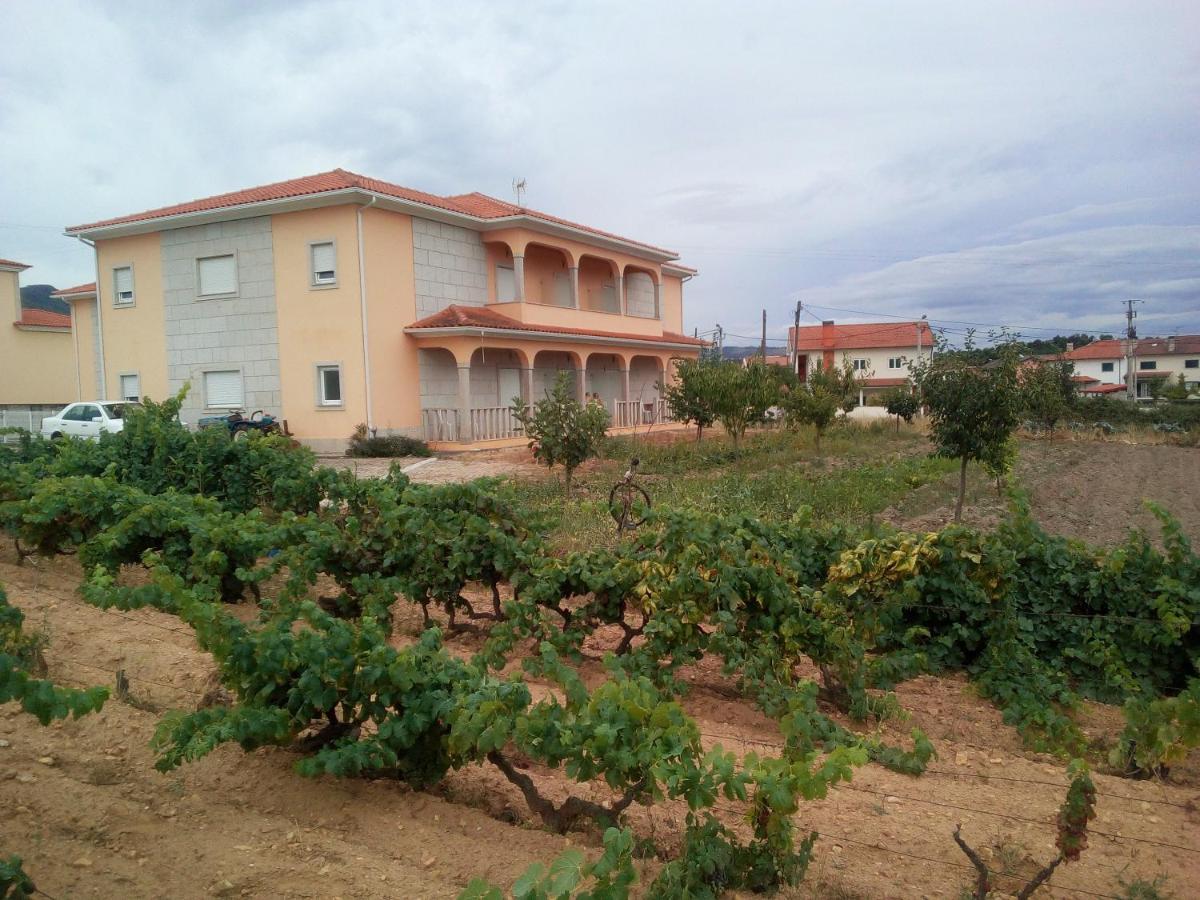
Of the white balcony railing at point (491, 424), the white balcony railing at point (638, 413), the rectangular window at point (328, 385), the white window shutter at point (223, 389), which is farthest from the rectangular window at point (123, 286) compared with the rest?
the white balcony railing at point (638, 413)

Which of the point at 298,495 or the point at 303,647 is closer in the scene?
the point at 303,647

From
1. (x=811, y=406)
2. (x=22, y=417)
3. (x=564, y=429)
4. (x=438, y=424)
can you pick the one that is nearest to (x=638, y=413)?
(x=811, y=406)

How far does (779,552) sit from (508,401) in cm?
2035

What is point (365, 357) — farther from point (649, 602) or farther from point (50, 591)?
point (649, 602)

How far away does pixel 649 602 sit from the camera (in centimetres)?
536

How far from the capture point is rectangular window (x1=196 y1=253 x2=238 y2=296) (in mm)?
23484

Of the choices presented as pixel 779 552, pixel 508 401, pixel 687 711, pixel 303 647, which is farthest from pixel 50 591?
pixel 508 401

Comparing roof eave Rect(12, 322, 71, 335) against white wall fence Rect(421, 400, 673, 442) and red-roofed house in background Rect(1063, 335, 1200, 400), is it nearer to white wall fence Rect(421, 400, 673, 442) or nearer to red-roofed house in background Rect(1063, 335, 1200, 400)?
white wall fence Rect(421, 400, 673, 442)

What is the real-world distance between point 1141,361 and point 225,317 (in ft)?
246

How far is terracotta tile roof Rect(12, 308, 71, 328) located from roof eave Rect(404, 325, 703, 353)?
2077 centimetres

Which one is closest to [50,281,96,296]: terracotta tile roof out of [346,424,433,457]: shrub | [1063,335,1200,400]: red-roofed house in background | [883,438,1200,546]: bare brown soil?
[346,424,433,457]: shrub

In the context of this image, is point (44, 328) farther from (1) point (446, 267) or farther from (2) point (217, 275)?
(1) point (446, 267)

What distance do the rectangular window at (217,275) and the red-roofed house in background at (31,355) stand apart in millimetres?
12856

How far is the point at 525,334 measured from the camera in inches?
916
